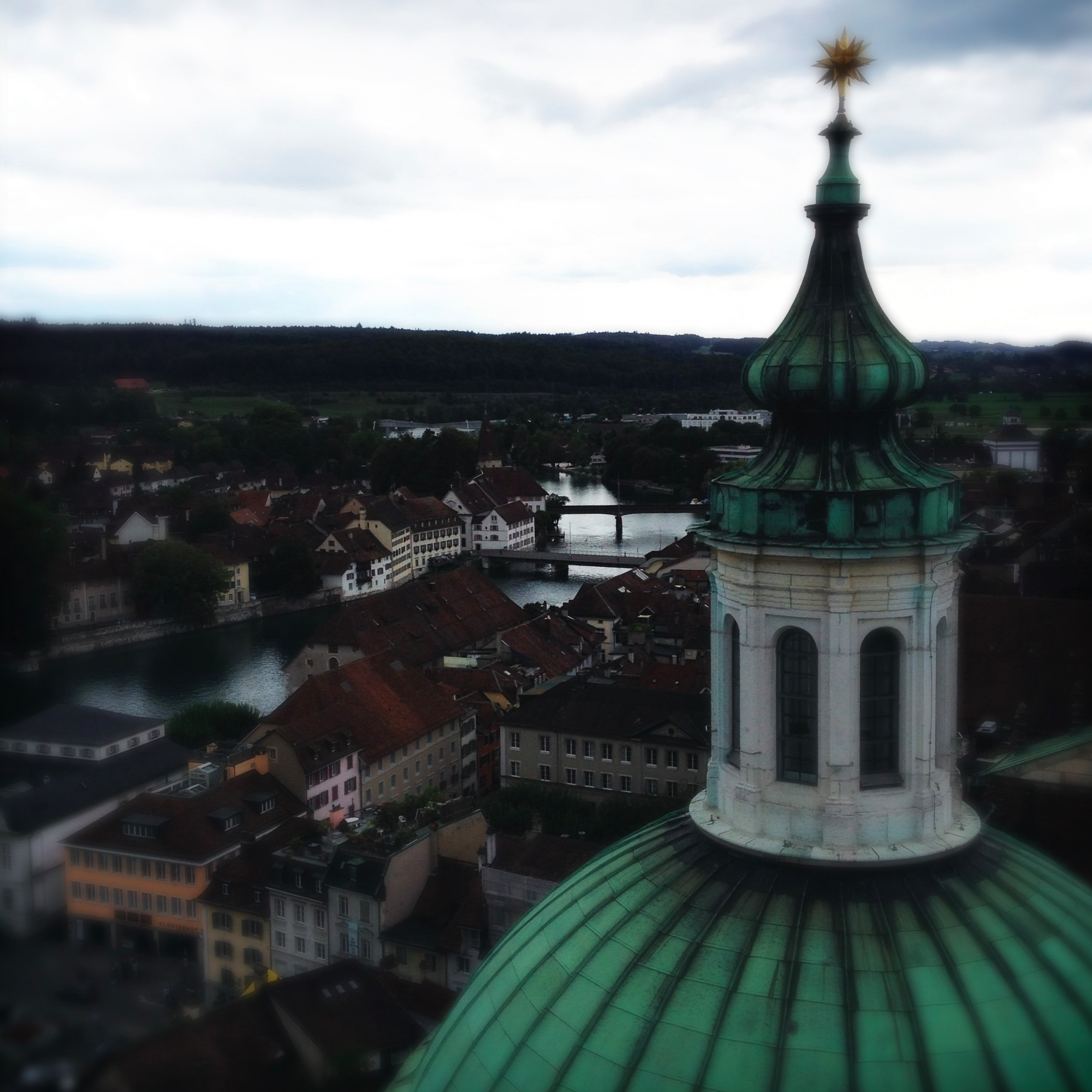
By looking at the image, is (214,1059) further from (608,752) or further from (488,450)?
(488,450)

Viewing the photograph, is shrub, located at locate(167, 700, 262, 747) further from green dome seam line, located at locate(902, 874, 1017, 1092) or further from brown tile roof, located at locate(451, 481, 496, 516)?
brown tile roof, located at locate(451, 481, 496, 516)

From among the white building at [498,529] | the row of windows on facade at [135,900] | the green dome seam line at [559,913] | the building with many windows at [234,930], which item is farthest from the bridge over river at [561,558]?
the row of windows on facade at [135,900]

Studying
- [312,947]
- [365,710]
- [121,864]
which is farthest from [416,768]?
[121,864]

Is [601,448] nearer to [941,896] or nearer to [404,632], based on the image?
[404,632]

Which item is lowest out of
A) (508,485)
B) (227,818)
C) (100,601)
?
(508,485)

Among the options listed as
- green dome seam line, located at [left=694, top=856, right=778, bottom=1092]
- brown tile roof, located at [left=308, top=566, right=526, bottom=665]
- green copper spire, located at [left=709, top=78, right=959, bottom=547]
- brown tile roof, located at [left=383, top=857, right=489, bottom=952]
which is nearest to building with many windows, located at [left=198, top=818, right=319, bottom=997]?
green dome seam line, located at [left=694, top=856, right=778, bottom=1092]

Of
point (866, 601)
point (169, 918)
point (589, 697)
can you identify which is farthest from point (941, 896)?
point (589, 697)

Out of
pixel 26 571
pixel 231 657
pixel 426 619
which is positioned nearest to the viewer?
pixel 26 571

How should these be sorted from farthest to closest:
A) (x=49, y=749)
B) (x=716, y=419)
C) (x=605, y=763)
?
(x=716, y=419) → (x=605, y=763) → (x=49, y=749)
